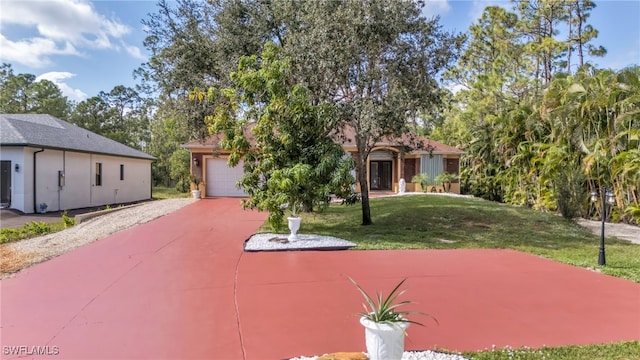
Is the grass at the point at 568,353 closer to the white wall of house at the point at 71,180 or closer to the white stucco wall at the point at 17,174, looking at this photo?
the white stucco wall at the point at 17,174

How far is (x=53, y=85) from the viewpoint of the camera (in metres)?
35.2

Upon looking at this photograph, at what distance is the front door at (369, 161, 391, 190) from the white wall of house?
47.3 feet

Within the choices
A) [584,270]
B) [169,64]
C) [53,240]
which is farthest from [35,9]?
[584,270]

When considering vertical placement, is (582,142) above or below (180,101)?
below

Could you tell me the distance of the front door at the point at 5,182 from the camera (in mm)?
14594

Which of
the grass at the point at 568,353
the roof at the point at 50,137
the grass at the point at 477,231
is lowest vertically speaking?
the grass at the point at 568,353

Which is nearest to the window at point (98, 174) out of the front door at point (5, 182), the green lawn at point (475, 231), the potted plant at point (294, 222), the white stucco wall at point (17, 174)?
the front door at point (5, 182)

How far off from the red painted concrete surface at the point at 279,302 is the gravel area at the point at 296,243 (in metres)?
0.41

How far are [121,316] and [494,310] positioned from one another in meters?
4.62

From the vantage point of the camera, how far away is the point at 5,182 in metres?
14.7

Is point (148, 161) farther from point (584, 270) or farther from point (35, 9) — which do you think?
point (584, 270)

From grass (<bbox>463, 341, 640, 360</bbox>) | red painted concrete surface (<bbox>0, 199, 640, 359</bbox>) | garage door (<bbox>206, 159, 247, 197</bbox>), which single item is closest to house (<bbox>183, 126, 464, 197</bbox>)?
garage door (<bbox>206, 159, 247, 197</bbox>)

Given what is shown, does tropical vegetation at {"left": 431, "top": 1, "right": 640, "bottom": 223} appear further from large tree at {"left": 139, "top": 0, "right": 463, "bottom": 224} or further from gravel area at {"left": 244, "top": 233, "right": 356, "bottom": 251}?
gravel area at {"left": 244, "top": 233, "right": 356, "bottom": 251}

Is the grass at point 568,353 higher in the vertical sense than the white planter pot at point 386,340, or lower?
lower
